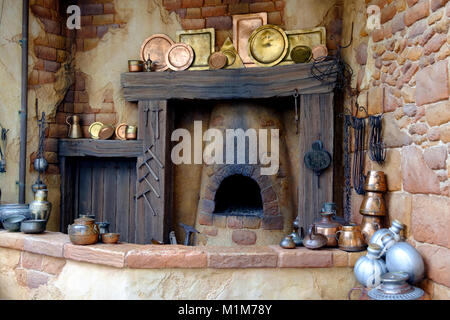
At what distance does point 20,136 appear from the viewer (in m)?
4.25

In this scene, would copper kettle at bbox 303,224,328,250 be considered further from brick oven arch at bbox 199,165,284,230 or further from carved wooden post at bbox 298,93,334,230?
brick oven arch at bbox 199,165,284,230

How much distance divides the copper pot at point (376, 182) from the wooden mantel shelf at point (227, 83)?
3.74ft

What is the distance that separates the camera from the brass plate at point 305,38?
405 centimetres

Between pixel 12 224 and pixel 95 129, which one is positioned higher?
pixel 95 129

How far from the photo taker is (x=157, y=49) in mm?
4516

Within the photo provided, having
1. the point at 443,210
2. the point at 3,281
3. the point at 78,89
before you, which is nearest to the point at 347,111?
the point at 443,210

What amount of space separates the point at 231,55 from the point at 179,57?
1.96ft

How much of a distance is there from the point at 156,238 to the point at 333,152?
2.13 m

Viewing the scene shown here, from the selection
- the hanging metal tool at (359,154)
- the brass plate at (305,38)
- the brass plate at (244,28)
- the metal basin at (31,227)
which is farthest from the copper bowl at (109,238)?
the brass plate at (305,38)

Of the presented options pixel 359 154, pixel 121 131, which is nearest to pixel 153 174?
pixel 121 131

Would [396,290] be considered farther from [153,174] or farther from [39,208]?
[39,208]
